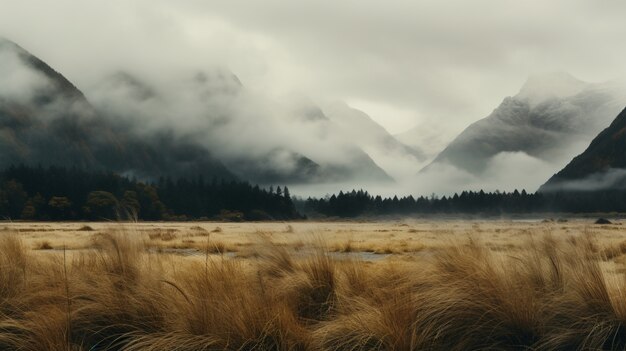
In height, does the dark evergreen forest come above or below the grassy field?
above

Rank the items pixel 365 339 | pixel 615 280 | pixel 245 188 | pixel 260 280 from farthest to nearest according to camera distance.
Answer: pixel 245 188 < pixel 260 280 < pixel 615 280 < pixel 365 339

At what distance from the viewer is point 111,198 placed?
123688mm

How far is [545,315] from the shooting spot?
5.07m

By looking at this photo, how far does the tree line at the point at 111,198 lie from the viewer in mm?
121875

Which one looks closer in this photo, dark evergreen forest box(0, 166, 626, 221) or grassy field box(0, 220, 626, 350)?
grassy field box(0, 220, 626, 350)

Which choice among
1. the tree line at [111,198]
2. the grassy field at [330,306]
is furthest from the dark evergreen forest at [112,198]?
the grassy field at [330,306]

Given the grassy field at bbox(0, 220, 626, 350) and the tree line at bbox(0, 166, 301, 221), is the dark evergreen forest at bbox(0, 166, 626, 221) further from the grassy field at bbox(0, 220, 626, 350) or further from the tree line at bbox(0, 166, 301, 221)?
the grassy field at bbox(0, 220, 626, 350)

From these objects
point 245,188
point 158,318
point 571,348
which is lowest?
point 571,348

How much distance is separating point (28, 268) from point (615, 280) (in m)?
7.02

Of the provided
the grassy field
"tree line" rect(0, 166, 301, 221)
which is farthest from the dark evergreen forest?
the grassy field

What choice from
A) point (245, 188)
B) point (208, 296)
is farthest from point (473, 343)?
point (245, 188)

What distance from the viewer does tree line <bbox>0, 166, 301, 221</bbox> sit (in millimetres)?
121875

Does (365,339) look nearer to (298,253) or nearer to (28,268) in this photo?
(298,253)

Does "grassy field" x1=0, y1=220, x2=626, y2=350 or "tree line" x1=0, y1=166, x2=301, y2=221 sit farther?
"tree line" x1=0, y1=166, x2=301, y2=221
